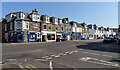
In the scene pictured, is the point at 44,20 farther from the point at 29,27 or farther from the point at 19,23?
the point at 19,23

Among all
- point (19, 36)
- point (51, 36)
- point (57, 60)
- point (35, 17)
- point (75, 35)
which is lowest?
point (57, 60)

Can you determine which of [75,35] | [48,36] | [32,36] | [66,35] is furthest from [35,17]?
[75,35]

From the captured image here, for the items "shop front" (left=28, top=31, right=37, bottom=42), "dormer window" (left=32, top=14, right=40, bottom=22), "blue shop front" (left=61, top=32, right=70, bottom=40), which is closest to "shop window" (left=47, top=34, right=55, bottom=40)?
"shop front" (left=28, top=31, right=37, bottom=42)

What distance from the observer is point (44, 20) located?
30047 millimetres

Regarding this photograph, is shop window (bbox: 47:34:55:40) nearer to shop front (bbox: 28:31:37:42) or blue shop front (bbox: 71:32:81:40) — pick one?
shop front (bbox: 28:31:37:42)

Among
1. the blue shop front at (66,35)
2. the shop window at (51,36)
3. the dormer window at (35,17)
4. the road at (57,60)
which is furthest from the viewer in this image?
the blue shop front at (66,35)

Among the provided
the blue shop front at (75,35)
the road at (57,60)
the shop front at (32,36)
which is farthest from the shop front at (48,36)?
the road at (57,60)

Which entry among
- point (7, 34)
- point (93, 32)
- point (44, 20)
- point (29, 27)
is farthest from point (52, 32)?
point (93, 32)

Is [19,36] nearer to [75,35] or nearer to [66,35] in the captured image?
[66,35]

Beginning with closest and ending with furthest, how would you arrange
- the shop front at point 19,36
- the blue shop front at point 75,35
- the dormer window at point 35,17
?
the shop front at point 19,36, the dormer window at point 35,17, the blue shop front at point 75,35

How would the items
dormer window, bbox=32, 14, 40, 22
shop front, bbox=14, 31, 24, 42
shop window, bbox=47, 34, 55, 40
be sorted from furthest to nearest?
shop window, bbox=47, 34, 55, 40
dormer window, bbox=32, 14, 40, 22
shop front, bbox=14, 31, 24, 42

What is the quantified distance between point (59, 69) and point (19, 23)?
77.7 ft

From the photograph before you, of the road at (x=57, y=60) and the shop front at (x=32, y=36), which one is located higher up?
the shop front at (x=32, y=36)

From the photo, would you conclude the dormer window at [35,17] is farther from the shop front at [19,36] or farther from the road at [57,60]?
the road at [57,60]
